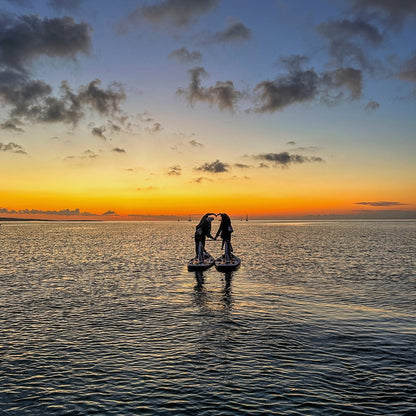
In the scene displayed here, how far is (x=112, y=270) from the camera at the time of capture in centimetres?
4116

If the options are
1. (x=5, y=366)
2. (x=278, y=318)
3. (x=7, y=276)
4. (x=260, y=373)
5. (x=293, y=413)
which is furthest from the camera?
(x=7, y=276)

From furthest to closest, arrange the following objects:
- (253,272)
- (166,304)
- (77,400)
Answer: (253,272) < (166,304) < (77,400)

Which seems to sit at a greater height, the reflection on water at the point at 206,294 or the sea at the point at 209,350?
the sea at the point at 209,350

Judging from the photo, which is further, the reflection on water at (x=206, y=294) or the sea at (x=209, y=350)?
the reflection on water at (x=206, y=294)

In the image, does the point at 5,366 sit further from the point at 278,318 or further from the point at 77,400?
the point at 278,318

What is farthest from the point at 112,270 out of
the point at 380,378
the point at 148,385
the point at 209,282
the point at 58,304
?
the point at 380,378

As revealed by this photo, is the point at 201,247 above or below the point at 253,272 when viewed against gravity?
above

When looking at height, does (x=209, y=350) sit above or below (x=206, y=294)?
above

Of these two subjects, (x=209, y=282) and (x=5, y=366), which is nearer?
(x=5, y=366)

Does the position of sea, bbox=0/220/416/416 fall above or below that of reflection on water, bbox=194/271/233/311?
above

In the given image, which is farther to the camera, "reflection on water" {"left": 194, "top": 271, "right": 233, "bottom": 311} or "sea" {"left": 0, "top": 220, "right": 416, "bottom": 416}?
"reflection on water" {"left": 194, "top": 271, "right": 233, "bottom": 311}

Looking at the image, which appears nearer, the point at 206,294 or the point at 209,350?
the point at 209,350

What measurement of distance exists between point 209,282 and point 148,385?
69.4 feet

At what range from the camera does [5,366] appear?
12.7m
